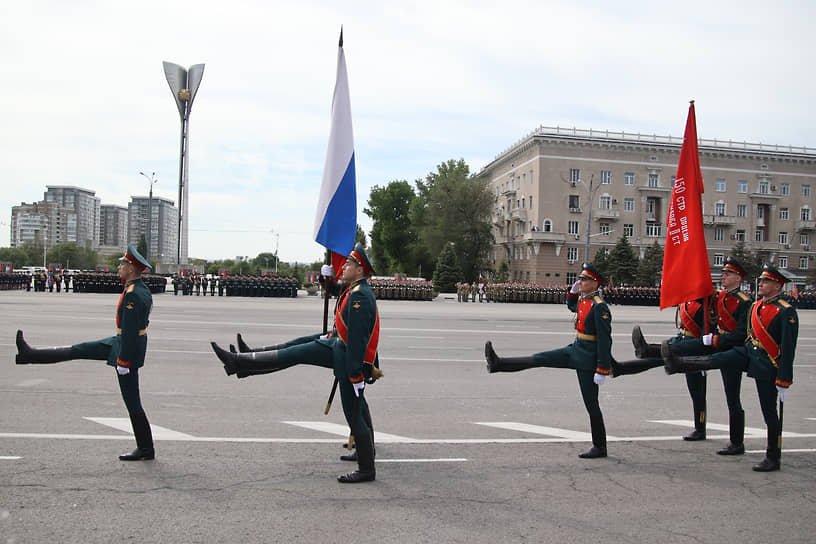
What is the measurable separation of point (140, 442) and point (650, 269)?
60.1 m

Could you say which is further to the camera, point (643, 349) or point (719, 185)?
point (719, 185)

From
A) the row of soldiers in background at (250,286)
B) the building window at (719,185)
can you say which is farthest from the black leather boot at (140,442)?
the building window at (719,185)

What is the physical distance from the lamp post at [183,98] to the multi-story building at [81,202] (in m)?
113

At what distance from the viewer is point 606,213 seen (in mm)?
70000

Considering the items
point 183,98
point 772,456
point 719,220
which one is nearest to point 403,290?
point 183,98

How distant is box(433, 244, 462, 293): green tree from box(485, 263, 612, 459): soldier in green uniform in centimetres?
5617

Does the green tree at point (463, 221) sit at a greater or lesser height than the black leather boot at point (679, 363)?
greater

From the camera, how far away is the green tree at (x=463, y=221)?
74.4 m

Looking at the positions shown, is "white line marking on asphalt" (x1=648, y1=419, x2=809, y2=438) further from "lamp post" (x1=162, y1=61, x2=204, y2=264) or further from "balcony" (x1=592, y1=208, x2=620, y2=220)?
"balcony" (x1=592, y1=208, x2=620, y2=220)

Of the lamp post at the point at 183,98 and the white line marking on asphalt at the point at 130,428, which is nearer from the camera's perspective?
the white line marking on asphalt at the point at 130,428

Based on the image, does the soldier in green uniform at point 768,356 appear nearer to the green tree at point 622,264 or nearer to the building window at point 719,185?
the green tree at point 622,264

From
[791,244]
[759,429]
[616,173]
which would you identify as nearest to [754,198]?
[791,244]

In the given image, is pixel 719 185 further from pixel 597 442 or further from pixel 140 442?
pixel 140 442

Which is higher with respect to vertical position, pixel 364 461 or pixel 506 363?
pixel 506 363
